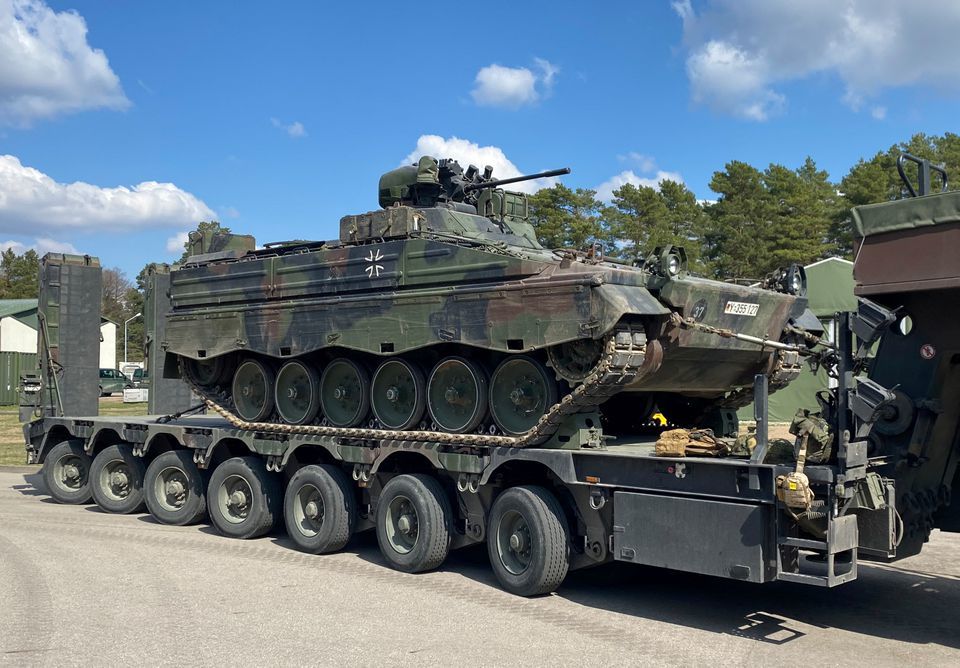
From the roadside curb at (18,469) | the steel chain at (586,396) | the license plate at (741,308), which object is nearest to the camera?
the steel chain at (586,396)

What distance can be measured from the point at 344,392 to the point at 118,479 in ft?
16.3

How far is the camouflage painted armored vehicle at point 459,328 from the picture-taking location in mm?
9406

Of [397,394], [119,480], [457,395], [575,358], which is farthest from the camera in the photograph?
[119,480]

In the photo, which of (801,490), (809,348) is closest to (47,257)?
(809,348)

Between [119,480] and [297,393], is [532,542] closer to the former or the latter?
[297,393]

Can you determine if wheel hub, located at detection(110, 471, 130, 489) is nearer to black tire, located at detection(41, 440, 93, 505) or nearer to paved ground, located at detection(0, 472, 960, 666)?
black tire, located at detection(41, 440, 93, 505)

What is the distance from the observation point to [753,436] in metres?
8.84

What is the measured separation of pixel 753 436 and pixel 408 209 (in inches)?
178

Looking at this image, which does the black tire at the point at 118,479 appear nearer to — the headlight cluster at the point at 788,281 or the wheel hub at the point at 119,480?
the wheel hub at the point at 119,480

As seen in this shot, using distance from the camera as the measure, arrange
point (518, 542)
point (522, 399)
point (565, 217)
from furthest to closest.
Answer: point (565, 217) → point (522, 399) → point (518, 542)

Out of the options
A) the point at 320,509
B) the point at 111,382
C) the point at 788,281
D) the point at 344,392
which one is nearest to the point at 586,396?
the point at 788,281

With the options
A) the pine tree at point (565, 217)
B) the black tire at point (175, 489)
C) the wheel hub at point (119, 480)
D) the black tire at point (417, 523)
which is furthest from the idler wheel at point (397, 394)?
the pine tree at point (565, 217)

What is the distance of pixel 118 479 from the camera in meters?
14.9

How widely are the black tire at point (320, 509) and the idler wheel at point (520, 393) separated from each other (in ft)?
7.95
